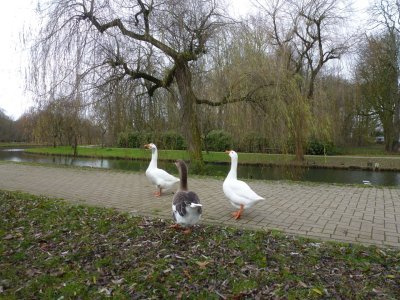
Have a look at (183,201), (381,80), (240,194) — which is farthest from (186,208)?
(381,80)

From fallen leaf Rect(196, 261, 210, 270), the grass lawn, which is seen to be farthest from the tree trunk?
fallen leaf Rect(196, 261, 210, 270)

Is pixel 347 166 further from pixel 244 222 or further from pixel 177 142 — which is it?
pixel 244 222

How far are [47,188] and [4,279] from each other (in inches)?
217

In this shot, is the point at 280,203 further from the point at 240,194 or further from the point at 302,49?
the point at 302,49

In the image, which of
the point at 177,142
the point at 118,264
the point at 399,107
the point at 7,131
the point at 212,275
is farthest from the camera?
the point at 7,131

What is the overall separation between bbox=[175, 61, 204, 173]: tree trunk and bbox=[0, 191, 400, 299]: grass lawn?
24.5ft

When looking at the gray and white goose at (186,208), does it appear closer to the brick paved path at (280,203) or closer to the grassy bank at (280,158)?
the brick paved path at (280,203)

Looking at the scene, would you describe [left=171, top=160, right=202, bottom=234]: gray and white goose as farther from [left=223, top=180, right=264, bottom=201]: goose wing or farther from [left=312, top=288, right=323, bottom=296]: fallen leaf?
[left=312, top=288, right=323, bottom=296]: fallen leaf

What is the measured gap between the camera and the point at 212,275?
3.36m

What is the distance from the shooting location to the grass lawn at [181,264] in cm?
310

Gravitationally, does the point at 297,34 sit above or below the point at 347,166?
above

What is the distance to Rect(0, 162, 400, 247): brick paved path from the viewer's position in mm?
4820

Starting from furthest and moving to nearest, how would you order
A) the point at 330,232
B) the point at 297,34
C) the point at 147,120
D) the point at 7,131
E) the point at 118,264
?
the point at 7,131 < the point at 297,34 < the point at 147,120 < the point at 330,232 < the point at 118,264

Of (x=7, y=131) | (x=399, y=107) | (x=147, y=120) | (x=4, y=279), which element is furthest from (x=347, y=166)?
(x=7, y=131)
